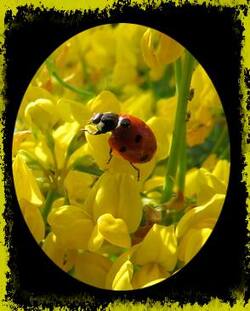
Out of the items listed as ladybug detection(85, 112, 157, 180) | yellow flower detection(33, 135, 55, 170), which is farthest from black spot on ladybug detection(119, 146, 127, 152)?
yellow flower detection(33, 135, 55, 170)

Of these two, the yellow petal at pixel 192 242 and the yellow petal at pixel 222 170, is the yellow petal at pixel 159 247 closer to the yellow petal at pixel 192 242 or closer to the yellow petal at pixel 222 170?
the yellow petal at pixel 192 242

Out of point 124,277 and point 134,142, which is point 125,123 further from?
point 124,277

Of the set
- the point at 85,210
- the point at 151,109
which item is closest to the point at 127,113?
the point at 151,109

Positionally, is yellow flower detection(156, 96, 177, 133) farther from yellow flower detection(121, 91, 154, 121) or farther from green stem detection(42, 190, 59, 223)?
green stem detection(42, 190, 59, 223)

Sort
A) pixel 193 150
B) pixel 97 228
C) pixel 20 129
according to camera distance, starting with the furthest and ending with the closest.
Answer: pixel 193 150 → pixel 20 129 → pixel 97 228

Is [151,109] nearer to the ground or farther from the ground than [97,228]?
farther from the ground

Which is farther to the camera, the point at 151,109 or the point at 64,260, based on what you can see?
the point at 151,109

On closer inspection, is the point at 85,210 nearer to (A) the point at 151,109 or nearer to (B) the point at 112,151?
(B) the point at 112,151

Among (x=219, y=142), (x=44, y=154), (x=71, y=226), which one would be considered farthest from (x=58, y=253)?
(x=219, y=142)

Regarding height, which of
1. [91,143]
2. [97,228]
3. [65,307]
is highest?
[91,143]
